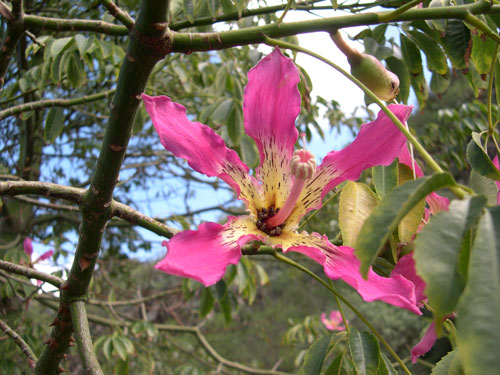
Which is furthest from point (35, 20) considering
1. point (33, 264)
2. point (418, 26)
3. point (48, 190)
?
point (33, 264)

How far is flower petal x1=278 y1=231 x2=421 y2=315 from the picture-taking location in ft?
1.55

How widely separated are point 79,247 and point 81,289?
7 cm

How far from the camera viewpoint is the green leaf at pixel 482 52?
2.71 feet

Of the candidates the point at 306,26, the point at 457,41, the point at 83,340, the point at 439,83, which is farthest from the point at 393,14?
the point at 439,83

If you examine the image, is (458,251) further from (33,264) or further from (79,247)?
(33,264)

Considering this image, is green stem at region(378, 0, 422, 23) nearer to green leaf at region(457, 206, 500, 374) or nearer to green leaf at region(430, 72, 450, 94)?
green leaf at region(457, 206, 500, 374)

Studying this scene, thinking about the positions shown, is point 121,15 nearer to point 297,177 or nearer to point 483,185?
point 297,177

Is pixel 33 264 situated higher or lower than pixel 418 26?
higher

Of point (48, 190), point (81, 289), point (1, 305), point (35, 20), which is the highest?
point (35, 20)

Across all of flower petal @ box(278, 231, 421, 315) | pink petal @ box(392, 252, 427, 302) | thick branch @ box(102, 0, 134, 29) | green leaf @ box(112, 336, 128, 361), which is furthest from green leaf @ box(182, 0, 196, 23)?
green leaf @ box(112, 336, 128, 361)

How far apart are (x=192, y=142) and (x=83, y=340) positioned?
1.10 feet

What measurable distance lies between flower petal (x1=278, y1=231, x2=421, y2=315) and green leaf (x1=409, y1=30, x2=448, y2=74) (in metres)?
0.65

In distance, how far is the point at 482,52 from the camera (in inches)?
32.9

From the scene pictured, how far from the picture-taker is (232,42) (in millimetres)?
513
